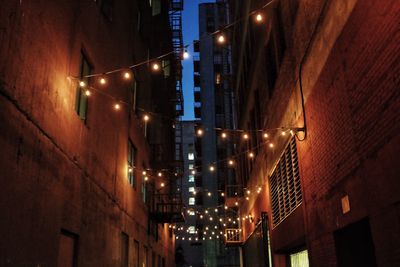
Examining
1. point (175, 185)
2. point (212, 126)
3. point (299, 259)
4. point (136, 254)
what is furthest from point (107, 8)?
point (212, 126)

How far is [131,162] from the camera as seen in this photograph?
58.4ft

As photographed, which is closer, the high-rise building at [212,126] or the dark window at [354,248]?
the dark window at [354,248]

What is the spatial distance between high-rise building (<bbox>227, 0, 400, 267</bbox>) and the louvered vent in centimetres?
3

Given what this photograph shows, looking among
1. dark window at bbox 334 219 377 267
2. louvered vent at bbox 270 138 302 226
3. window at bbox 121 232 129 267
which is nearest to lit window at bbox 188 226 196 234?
window at bbox 121 232 129 267

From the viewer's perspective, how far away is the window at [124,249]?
608 inches

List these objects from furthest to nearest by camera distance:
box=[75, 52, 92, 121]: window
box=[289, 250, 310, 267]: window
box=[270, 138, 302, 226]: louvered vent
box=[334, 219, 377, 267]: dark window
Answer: box=[289, 250, 310, 267]: window
box=[270, 138, 302, 226]: louvered vent
box=[75, 52, 92, 121]: window
box=[334, 219, 377, 267]: dark window

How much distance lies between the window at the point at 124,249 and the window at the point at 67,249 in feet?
18.6

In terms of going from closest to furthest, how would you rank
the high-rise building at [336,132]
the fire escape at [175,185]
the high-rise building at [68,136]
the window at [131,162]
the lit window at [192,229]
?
the high-rise building at [336,132]
the high-rise building at [68,136]
the window at [131,162]
the fire escape at [175,185]
the lit window at [192,229]

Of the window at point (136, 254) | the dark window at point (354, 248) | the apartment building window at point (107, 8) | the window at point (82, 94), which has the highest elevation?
the apartment building window at point (107, 8)

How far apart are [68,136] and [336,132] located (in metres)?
5.28

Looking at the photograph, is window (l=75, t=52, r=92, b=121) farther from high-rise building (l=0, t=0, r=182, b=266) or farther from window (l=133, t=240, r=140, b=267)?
window (l=133, t=240, r=140, b=267)

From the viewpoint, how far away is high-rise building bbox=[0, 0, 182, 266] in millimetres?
6469

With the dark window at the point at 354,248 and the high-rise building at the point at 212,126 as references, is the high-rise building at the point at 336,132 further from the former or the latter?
the high-rise building at the point at 212,126

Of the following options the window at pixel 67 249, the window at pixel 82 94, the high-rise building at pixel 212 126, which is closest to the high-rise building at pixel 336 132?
the window at pixel 82 94
